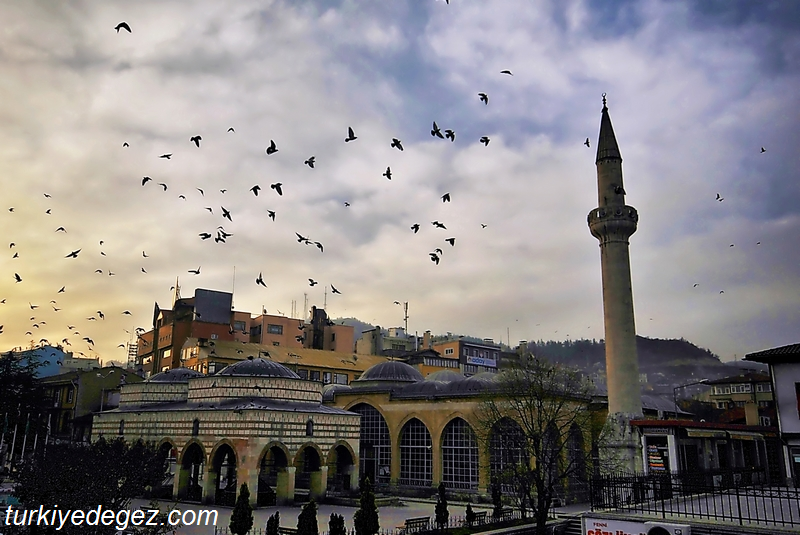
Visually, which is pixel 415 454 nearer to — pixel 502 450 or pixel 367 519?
pixel 502 450

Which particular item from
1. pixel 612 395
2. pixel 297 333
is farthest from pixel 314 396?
pixel 297 333

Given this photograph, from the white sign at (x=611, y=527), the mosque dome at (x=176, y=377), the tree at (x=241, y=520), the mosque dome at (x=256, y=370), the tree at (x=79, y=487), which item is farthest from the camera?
the mosque dome at (x=176, y=377)

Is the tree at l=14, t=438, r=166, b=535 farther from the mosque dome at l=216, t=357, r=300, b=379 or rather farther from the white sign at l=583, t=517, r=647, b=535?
the white sign at l=583, t=517, r=647, b=535

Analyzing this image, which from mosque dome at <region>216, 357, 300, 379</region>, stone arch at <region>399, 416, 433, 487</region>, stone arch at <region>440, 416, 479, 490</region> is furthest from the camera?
stone arch at <region>399, 416, 433, 487</region>

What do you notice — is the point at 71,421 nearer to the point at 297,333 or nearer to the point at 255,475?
the point at 297,333

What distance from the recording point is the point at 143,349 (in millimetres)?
78250

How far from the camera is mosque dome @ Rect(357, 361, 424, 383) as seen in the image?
43922 millimetres

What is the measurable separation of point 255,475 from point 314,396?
596cm

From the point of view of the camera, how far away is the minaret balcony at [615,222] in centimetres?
3594

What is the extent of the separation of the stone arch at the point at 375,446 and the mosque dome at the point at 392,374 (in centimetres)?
258

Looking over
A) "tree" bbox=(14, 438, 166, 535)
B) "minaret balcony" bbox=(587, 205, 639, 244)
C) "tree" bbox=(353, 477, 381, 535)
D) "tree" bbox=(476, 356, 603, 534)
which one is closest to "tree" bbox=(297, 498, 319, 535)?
"tree" bbox=(353, 477, 381, 535)

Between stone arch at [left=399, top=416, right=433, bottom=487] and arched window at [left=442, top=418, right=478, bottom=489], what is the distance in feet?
3.72

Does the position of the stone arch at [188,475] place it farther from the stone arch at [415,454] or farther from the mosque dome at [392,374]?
the mosque dome at [392,374]

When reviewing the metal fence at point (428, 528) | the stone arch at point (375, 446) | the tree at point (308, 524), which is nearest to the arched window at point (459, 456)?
the stone arch at point (375, 446)
